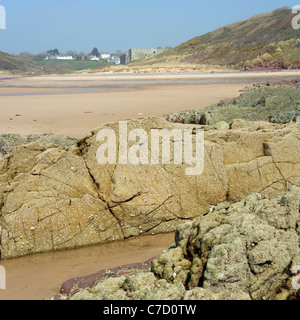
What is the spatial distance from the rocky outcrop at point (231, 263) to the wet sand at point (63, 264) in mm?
653

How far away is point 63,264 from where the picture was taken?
502 cm

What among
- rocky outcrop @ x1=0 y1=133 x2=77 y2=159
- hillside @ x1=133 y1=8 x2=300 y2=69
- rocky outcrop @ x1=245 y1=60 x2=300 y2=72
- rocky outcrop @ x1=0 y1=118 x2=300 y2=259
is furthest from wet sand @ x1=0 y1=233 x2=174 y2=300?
hillside @ x1=133 y1=8 x2=300 y2=69

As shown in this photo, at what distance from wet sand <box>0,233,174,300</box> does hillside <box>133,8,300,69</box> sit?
44.7 m

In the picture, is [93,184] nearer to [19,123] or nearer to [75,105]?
[19,123]

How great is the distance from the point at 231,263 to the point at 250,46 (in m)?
67.8

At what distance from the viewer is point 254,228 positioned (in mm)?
3484

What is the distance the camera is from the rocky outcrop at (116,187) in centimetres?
542

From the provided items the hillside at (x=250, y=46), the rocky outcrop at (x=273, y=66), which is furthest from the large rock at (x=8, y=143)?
the hillside at (x=250, y=46)

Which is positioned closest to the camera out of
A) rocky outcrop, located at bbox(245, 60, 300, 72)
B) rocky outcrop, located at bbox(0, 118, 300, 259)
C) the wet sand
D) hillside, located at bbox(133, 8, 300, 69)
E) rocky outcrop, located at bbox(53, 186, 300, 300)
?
rocky outcrop, located at bbox(53, 186, 300, 300)

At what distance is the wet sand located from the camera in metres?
4.38

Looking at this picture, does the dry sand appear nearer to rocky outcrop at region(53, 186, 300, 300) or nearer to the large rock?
rocky outcrop at region(53, 186, 300, 300)

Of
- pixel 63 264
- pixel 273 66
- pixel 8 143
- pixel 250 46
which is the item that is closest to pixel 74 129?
pixel 8 143
